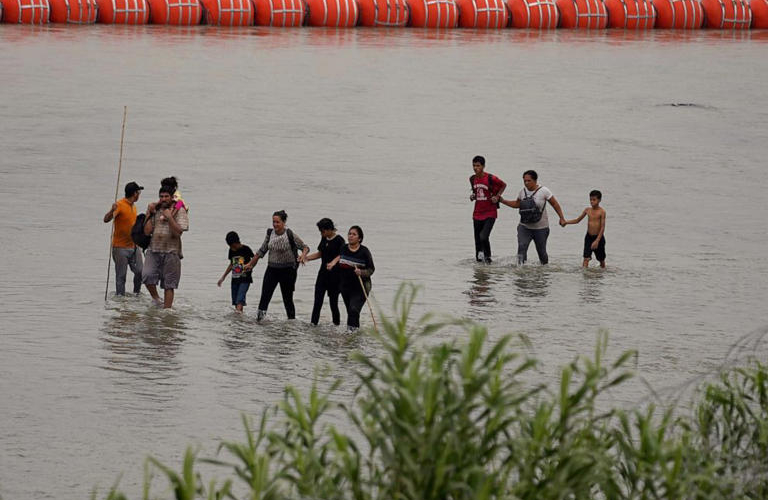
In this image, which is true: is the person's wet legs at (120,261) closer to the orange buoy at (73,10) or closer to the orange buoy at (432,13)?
the orange buoy at (73,10)

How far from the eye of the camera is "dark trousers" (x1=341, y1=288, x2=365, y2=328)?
615 inches

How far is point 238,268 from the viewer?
53.5 ft

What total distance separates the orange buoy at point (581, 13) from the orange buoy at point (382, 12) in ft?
18.9

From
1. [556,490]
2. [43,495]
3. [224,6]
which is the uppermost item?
[224,6]

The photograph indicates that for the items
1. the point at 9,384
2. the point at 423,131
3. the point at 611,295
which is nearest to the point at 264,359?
the point at 9,384

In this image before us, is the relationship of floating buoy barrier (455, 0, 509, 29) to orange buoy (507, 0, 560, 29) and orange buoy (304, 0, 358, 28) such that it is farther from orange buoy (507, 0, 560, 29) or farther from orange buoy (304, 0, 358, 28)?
orange buoy (304, 0, 358, 28)

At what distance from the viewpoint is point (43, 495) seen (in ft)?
35.5

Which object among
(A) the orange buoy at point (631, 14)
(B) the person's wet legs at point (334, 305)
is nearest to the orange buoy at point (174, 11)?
(A) the orange buoy at point (631, 14)

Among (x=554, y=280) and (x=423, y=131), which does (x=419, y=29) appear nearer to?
(x=423, y=131)

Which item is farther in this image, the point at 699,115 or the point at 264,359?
the point at 699,115

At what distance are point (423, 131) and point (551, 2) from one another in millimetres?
19225

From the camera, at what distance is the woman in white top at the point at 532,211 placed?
19.1 m

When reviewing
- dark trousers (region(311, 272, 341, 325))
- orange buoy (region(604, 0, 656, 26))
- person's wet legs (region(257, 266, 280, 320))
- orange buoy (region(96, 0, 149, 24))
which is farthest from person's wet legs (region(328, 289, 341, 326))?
orange buoy (region(604, 0, 656, 26))

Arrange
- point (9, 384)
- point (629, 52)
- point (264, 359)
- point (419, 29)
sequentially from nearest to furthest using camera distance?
point (9, 384), point (264, 359), point (629, 52), point (419, 29)
